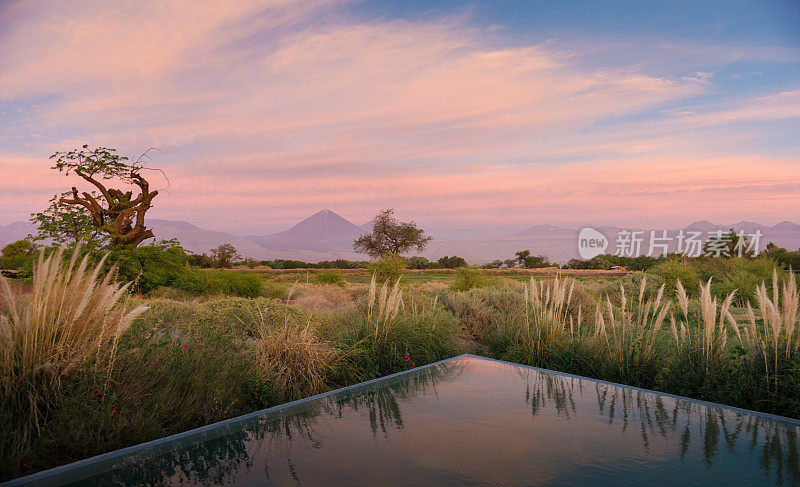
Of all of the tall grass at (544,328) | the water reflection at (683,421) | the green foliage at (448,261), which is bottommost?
the water reflection at (683,421)

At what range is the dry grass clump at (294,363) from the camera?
5137mm

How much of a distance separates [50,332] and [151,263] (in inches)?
511

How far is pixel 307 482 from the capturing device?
2.31m

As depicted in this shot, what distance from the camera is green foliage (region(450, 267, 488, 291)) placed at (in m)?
16.1

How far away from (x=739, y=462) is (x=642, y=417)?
0.78 m

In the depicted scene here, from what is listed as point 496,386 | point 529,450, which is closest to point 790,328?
point 496,386

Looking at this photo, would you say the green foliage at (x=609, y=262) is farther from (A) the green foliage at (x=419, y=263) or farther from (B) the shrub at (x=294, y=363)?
(B) the shrub at (x=294, y=363)

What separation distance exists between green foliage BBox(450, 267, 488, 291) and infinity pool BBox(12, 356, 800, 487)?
12.1m

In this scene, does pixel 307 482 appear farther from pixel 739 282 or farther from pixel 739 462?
pixel 739 282

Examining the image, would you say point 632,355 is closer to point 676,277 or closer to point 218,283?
point 676,277

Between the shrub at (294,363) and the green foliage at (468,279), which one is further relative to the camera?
the green foliage at (468,279)

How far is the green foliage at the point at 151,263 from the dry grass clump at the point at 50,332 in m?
11.6

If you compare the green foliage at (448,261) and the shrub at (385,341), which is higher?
the green foliage at (448,261)

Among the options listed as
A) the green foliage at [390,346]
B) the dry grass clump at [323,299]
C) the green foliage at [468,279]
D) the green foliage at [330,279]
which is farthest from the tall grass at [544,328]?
the green foliage at [330,279]
